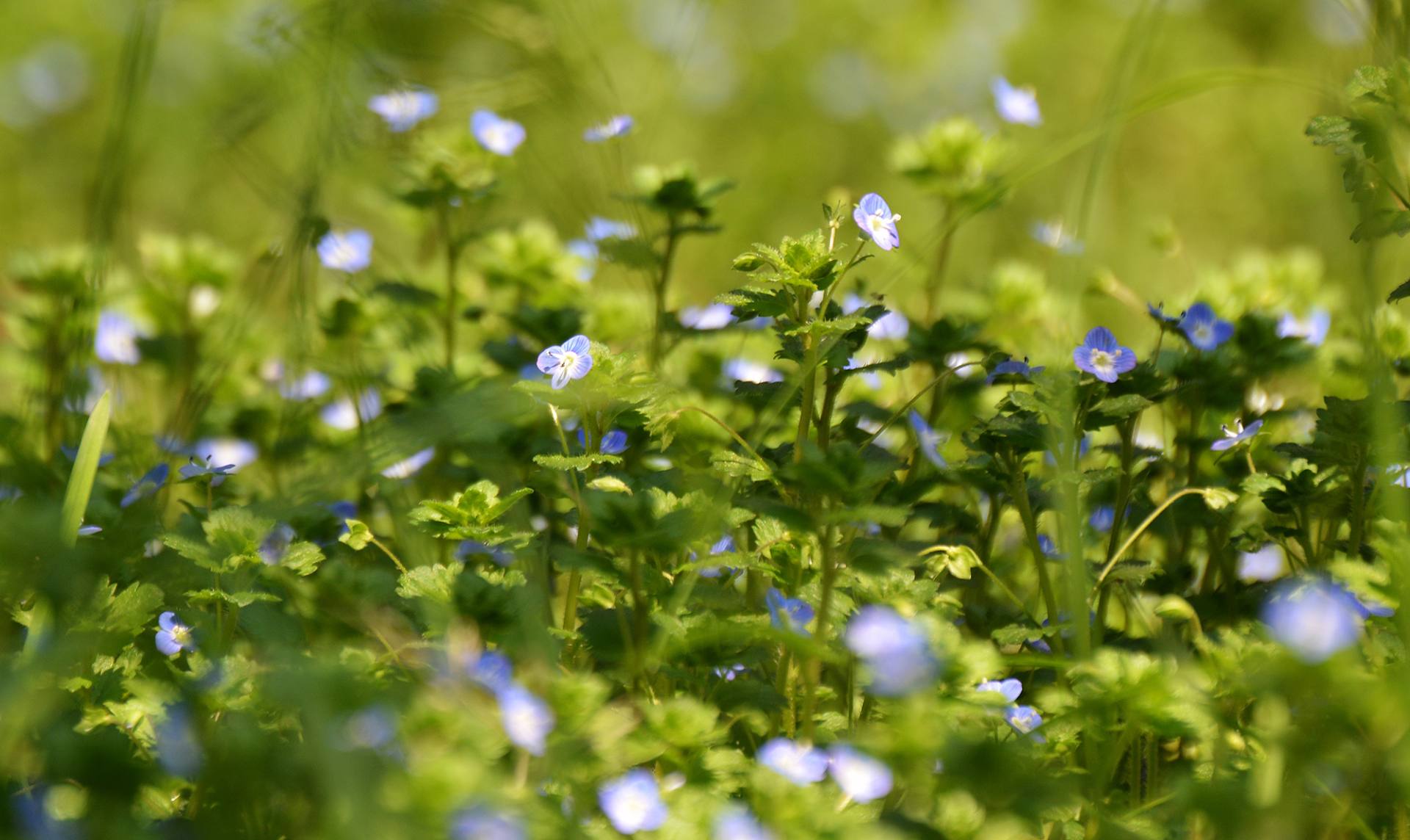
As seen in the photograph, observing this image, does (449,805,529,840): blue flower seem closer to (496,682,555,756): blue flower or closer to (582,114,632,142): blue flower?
(496,682,555,756): blue flower

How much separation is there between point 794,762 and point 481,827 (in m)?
0.30

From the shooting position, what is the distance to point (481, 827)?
764mm

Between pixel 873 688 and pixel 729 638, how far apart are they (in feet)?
0.41

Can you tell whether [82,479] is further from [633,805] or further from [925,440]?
[925,440]

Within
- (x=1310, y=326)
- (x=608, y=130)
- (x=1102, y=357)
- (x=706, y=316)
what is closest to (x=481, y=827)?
(x=1102, y=357)

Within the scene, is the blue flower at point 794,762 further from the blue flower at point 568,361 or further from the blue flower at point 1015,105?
the blue flower at point 1015,105

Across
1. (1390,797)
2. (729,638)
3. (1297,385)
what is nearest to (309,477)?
(729,638)

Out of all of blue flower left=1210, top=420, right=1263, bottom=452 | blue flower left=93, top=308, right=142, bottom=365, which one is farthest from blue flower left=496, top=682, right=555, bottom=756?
blue flower left=93, top=308, right=142, bottom=365

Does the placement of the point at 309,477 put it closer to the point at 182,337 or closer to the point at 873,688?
the point at 873,688

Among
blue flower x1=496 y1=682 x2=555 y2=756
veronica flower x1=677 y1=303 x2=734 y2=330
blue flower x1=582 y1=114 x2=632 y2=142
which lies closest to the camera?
blue flower x1=496 y1=682 x2=555 y2=756

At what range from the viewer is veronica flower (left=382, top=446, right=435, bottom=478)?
1483mm

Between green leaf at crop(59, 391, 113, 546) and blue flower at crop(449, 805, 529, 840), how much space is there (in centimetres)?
49

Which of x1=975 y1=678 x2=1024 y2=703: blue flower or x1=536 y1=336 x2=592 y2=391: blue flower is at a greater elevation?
x1=536 y1=336 x2=592 y2=391: blue flower

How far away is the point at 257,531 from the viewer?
3.87 ft
